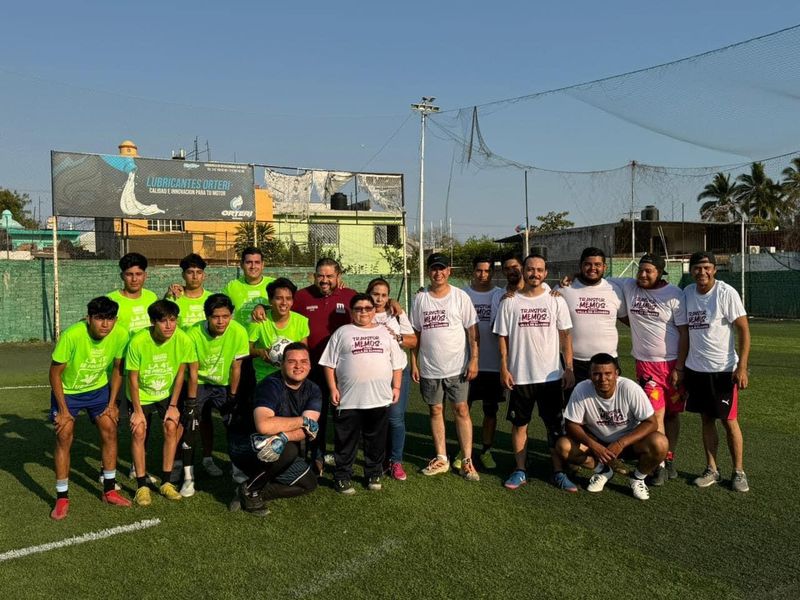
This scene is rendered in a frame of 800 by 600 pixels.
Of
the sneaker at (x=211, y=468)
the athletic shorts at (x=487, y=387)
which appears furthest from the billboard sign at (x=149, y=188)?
the athletic shorts at (x=487, y=387)

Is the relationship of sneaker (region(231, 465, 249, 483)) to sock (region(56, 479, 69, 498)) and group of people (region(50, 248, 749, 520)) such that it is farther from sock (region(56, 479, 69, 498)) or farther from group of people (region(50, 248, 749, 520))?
sock (region(56, 479, 69, 498))

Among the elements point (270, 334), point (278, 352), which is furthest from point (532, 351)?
point (270, 334)

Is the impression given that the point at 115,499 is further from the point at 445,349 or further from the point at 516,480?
the point at 516,480

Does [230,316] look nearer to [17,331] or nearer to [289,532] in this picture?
[289,532]

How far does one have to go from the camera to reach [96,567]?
3908 mm

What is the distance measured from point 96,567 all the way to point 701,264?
4.81 metres

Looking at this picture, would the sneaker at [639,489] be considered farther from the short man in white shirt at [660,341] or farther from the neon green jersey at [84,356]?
the neon green jersey at [84,356]

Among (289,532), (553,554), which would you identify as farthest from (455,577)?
(289,532)

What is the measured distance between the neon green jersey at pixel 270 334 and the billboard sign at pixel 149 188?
1592 cm

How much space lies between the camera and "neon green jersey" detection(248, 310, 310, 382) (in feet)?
18.0

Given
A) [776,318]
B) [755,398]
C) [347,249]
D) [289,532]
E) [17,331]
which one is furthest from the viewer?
[347,249]

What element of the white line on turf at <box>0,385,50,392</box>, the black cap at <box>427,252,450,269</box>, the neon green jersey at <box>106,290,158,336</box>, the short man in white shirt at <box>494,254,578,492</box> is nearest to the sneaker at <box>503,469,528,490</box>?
the short man in white shirt at <box>494,254,578,492</box>

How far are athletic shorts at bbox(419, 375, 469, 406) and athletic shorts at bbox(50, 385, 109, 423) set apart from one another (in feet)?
8.33

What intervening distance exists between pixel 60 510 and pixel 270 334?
1.99m
